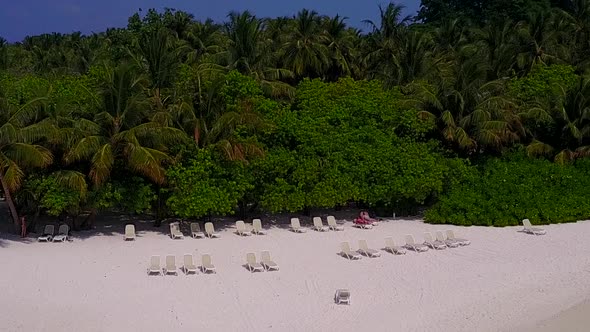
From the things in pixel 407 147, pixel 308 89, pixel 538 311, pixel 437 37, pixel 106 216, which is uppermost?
pixel 437 37

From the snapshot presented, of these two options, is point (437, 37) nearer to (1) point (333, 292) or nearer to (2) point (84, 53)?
(2) point (84, 53)

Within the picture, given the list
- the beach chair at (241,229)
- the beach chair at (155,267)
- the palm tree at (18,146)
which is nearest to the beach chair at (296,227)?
the beach chair at (241,229)

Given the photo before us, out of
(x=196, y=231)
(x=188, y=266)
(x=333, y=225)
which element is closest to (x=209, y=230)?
(x=196, y=231)

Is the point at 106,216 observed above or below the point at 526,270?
above

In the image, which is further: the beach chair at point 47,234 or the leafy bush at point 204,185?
the leafy bush at point 204,185

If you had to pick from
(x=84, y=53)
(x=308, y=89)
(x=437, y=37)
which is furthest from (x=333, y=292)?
(x=84, y=53)

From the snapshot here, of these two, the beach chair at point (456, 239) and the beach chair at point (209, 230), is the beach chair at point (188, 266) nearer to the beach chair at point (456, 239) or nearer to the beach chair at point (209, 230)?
the beach chair at point (209, 230)

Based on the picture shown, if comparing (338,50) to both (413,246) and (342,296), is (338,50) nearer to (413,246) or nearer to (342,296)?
(413,246)
